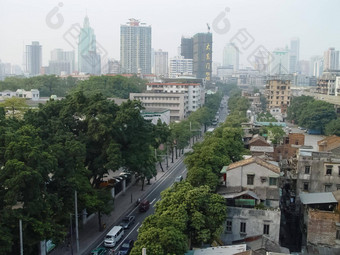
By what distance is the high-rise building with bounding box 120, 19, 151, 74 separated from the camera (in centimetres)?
13312

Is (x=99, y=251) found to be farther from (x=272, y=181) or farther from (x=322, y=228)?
(x=322, y=228)

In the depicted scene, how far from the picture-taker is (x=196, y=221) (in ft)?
46.0

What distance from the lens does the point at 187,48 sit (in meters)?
145

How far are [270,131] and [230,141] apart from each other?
837 cm

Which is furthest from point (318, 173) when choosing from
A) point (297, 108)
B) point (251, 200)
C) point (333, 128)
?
point (297, 108)

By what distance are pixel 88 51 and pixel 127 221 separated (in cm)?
11544

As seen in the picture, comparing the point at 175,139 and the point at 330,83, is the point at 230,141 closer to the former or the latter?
the point at 175,139

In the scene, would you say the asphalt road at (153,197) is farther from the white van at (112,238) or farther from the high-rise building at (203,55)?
the high-rise building at (203,55)

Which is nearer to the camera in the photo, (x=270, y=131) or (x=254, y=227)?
(x=254, y=227)

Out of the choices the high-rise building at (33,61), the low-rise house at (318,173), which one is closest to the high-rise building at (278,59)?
the high-rise building at (33,61)

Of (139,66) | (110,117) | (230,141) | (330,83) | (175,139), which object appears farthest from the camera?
(139,66)

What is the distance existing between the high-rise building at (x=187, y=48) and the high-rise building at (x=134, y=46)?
48.9 ft

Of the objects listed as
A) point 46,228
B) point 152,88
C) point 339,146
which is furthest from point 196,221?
point 152,88

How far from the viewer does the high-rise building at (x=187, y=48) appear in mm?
143875
